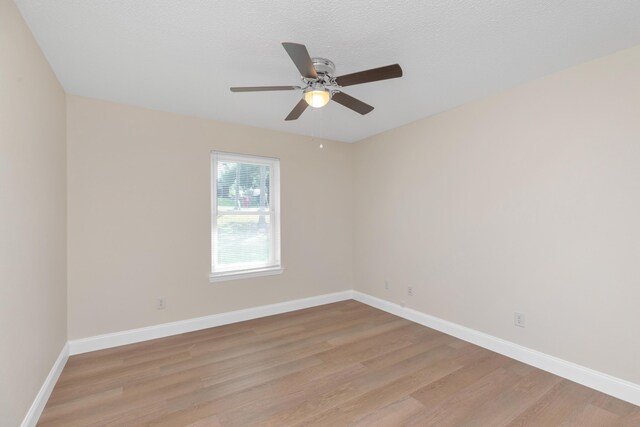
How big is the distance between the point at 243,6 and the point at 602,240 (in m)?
2.92

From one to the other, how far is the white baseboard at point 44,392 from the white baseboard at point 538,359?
341 centimetres

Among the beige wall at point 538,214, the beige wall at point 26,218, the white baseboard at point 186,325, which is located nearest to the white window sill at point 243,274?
the white baseboard at point 186,325

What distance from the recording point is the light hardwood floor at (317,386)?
1920 millimetres

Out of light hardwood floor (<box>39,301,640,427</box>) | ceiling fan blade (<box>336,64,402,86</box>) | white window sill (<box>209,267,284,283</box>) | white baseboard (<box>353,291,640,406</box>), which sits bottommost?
light hardwood floor (<box>39,301,640,427</box>)

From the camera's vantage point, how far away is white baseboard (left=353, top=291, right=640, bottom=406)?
6.83 ft

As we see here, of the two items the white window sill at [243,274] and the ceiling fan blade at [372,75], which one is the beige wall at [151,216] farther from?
the ceiling fan blade at [372,75]

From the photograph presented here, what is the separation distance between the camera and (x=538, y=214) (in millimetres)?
2525

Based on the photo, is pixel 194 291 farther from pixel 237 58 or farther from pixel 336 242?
pixel 237 58

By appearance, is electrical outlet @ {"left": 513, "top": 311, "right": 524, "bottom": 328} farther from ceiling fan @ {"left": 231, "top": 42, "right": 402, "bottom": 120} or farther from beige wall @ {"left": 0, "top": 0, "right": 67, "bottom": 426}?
beige wall @ {"left": 0, "top": 0, "right": 67, "bottom": 426}

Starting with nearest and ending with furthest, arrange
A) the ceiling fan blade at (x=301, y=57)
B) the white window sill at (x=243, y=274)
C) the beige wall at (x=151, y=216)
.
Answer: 1. the ceiling fan blade at (x=301, y=57)
2. the beige wall at (x=151, y=216)
3. the white window sill at (x=243, y=274)

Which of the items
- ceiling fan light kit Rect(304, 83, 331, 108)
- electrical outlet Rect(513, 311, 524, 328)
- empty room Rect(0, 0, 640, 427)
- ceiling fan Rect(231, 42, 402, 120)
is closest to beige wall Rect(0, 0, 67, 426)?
empty room Rect(0, 0, 640, 427)

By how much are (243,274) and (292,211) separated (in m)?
1.06

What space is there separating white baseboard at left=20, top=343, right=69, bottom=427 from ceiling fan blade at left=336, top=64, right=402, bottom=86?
9.16ft

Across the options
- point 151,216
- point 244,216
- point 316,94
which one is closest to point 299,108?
point 316,94
